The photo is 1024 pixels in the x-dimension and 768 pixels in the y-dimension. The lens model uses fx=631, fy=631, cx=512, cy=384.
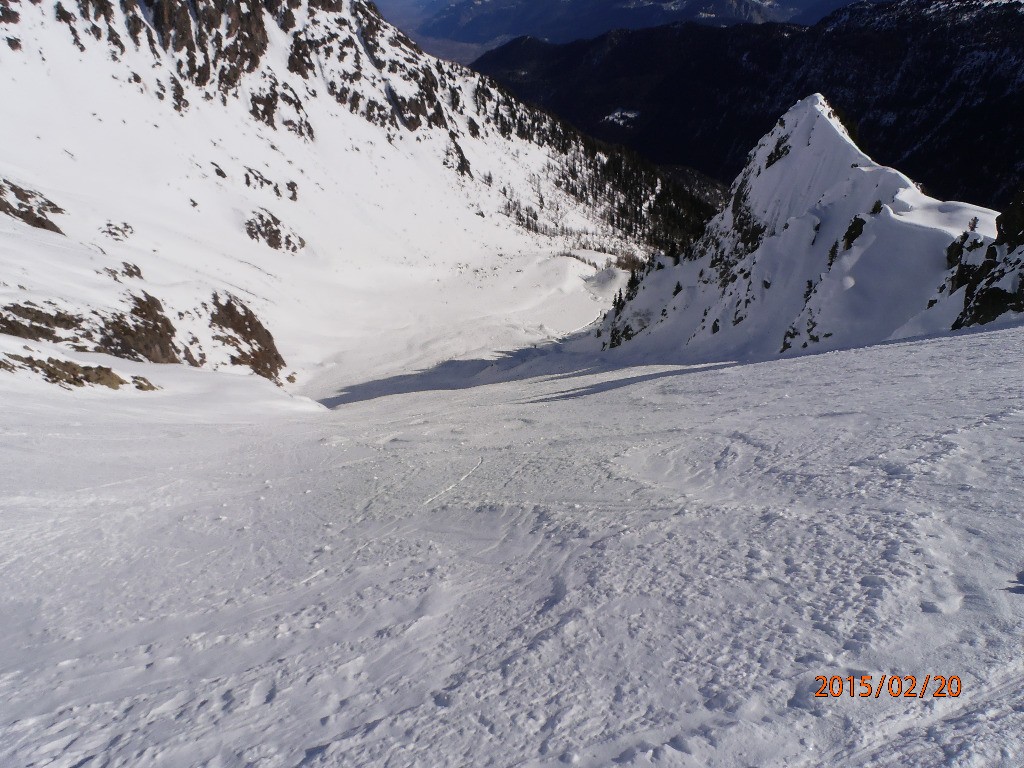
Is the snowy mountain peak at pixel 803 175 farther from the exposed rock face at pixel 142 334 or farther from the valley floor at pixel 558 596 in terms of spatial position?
the exposed rock face at pixel 142 334

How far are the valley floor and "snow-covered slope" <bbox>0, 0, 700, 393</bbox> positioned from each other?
13.3 meters

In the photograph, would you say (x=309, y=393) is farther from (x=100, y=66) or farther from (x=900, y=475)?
(x=100, y=66)

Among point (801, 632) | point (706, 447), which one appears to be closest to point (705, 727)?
point (801, 632)

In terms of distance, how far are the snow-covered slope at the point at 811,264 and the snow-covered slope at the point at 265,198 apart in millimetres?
14328

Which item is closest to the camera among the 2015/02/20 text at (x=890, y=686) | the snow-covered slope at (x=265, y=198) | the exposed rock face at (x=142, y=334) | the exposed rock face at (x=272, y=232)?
the 2015/02/20 text at (x=890, y=686)

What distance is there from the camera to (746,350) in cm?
2436

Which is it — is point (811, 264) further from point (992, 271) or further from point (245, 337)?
point (245, 337)

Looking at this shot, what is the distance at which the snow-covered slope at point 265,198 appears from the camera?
2973 cm

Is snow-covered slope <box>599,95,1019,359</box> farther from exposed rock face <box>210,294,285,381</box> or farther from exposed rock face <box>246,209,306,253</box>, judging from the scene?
exposed rock face <box>246,209,306,253</box>

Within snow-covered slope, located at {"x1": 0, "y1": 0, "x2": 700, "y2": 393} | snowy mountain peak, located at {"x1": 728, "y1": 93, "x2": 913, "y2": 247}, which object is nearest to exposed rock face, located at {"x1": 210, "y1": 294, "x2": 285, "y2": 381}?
snow-covered slope, located at {"x1": 0, "y1": 0, "x2": 700, "y2": 393}

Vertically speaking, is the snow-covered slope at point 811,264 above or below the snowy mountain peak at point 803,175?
below

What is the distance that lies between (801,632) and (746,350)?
72.2 feet

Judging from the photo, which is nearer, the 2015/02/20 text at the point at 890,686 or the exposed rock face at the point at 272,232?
the 2015/02/20 text at the point at 890,686

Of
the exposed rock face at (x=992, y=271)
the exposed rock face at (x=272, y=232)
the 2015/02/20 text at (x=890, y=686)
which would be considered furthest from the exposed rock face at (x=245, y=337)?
the 2015/02/20 text at (x=890, y=686)
